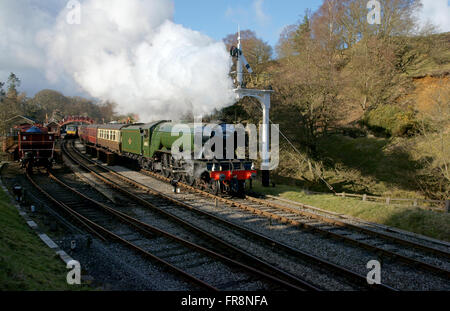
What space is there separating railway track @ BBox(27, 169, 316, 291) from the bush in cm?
2099

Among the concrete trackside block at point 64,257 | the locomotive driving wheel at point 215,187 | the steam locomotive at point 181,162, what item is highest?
the steam locomotive at point 181,162

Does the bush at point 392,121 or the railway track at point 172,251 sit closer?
the railway track at point 172,251

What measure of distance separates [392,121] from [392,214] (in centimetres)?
1609

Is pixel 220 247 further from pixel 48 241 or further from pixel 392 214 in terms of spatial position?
pixel 392 214

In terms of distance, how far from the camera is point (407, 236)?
8.48 m

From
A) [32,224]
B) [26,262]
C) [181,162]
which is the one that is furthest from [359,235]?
[32,224]

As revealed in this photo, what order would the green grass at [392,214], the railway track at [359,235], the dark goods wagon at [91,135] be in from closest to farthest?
the railway track at [359,235] < the green grass at [392,214] < the dark goods wagon at [91,135]

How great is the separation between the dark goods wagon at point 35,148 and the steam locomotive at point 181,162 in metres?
4.71

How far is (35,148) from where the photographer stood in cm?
1827

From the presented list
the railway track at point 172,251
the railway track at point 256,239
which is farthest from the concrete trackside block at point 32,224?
the railway track at point 256,239

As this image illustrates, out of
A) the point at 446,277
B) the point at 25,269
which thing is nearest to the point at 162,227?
the point at 25,269

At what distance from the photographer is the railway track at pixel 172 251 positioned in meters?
5.73

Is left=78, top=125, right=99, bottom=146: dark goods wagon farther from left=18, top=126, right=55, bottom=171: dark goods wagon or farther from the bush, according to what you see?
the bush

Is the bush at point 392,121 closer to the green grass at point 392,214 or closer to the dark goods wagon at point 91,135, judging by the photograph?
the green grass at point 392,214
